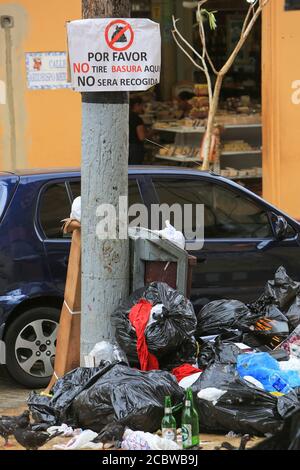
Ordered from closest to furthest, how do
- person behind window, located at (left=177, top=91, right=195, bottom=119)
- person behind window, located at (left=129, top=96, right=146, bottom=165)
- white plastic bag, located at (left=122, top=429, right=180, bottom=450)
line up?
white plastic bag, located at (left=122, top=429, right=180, bottom=450), person behind window, located at (left=129, top=96, right=146, bottom=165), person behind window, located at (left=177, top=91, right=195, bottom=119)

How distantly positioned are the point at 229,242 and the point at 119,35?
8.29 feet

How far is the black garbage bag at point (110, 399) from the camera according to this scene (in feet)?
19.1

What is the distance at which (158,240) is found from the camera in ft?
22.3

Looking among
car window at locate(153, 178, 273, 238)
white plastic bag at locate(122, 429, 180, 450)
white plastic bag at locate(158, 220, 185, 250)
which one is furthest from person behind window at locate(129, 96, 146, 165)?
white plastic bag at locate(122, 429, 180, 450)

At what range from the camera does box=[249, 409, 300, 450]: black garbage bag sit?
355 cm

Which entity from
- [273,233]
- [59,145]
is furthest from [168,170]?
[59,145]

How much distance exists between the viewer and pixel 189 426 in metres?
5.59

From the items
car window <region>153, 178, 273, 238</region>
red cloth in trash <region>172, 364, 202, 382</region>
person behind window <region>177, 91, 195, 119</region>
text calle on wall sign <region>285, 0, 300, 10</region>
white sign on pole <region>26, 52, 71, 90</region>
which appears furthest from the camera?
person behind window <region>177, 91, 195, 119</region>

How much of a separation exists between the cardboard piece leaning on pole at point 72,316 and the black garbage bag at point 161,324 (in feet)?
1.56

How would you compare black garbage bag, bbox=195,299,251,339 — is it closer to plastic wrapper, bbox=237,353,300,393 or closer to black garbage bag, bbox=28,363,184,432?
plastic wrapper, bbox=237,353,300,393

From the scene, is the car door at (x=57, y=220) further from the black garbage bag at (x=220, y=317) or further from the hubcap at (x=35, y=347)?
the black garbage bag at (x=220, y=317)

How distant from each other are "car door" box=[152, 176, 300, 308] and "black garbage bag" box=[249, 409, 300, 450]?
4.53m

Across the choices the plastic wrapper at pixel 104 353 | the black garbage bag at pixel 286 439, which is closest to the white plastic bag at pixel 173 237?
the plastic wrapper at pixel 104 353
